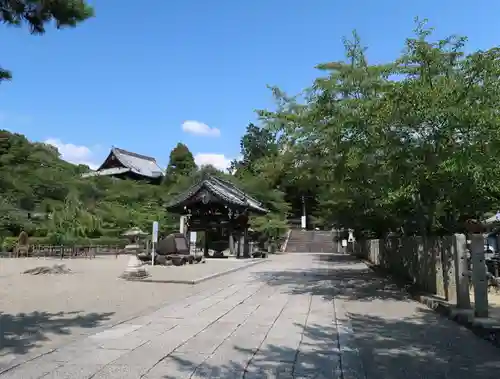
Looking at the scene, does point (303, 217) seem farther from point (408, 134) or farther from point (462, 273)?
point (462, 273)

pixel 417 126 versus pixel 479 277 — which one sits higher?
pixel 417 126

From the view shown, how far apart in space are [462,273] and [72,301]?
8026mm

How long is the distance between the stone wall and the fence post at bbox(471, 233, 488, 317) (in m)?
1.20

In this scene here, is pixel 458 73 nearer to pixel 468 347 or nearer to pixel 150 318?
pixel 468 347

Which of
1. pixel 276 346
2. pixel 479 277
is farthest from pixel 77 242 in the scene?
pixel 479 277

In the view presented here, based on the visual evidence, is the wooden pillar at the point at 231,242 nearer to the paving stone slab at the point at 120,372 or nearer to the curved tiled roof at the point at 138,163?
the paving stone slab at the point at 120,372

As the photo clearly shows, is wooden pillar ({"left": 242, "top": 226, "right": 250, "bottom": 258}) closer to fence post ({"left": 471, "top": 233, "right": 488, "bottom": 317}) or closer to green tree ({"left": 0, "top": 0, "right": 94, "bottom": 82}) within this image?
fence post ({"left": 471, "top": 233, "right": 488, "bottom": 317})

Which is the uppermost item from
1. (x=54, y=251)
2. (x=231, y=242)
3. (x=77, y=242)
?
(x=231, y=242)

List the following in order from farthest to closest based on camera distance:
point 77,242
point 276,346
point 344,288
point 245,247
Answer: point 77,242 → point 245,247 → point 344,288 → point 276,346

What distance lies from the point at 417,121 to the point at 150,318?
21.5ft

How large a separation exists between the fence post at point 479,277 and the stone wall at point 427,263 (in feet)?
3.93

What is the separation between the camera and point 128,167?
63031 mm

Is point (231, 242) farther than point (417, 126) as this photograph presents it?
Yes

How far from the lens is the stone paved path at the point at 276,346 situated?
489 centimetres
